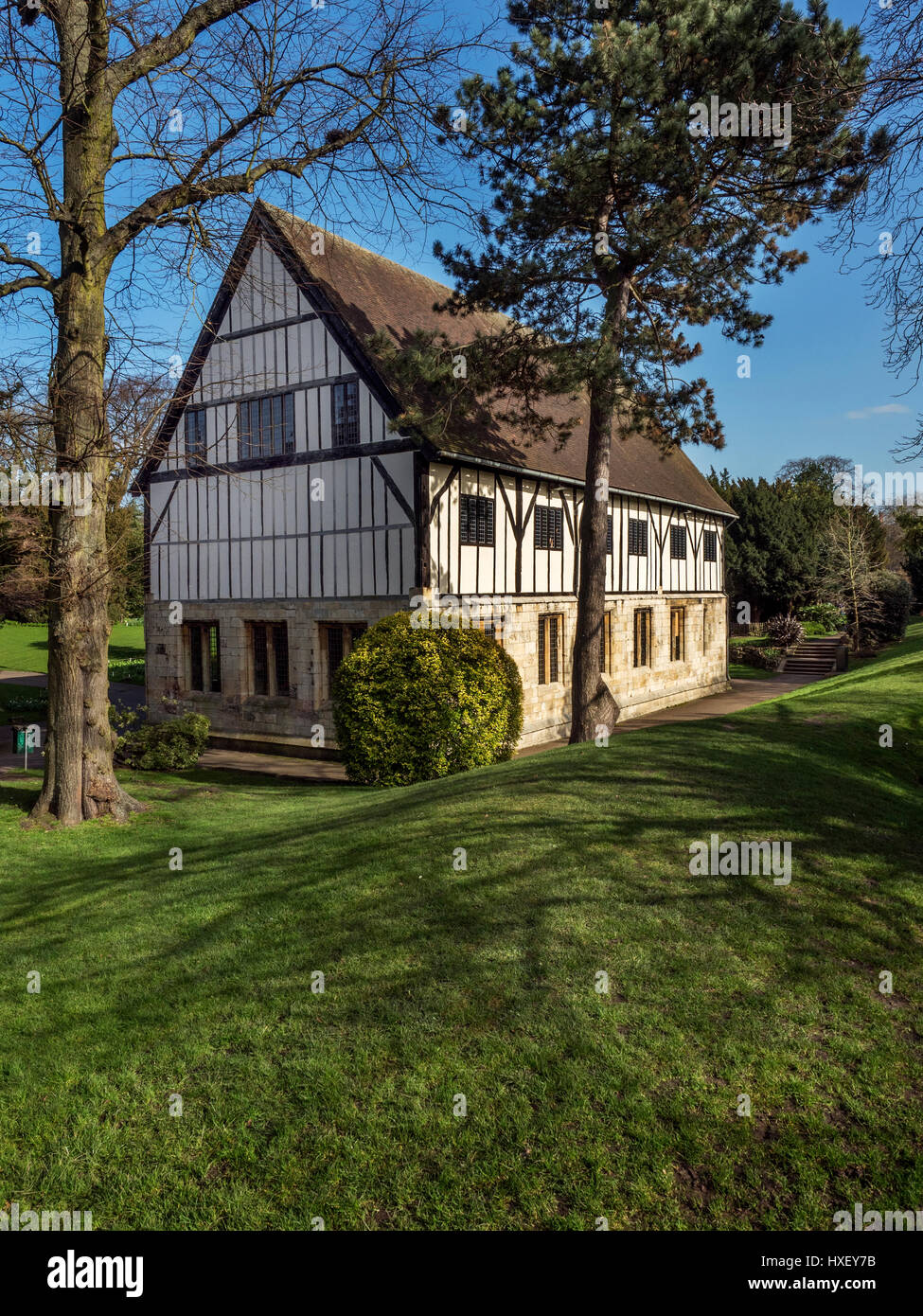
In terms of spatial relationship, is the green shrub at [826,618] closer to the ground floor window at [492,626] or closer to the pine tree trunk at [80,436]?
the ground floor window at [492,626]

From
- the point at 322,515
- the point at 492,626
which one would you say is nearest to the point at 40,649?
the point at 322,515

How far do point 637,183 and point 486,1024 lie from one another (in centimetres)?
1335

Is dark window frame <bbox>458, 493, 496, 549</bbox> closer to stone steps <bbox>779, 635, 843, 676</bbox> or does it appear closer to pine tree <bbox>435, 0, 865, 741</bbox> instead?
pine tree <bbox>435, 0, 865, 741</bbox>

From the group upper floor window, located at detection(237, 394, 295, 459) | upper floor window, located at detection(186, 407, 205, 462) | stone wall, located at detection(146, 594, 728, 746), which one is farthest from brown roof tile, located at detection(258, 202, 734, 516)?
upper floor window, located at detection(186, 407, 205, 462)

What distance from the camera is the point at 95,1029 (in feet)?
16.4

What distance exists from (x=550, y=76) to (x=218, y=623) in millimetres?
12838

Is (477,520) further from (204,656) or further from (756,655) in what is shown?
(756,655)

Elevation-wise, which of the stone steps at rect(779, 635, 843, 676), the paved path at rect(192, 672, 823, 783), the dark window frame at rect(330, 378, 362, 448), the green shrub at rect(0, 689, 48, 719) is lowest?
the paved path at rect(192, 672, 823, 783)

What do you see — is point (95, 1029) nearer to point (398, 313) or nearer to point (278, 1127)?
point (278, 1127)

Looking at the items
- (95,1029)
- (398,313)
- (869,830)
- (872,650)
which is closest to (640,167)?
(398,313)

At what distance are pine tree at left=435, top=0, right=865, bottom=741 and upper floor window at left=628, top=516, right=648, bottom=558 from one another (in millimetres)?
6871

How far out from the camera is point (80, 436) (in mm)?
9695

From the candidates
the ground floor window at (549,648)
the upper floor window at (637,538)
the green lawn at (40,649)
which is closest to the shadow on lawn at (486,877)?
the ground floor window at (549,648)

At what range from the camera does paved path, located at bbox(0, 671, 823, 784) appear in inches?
624
